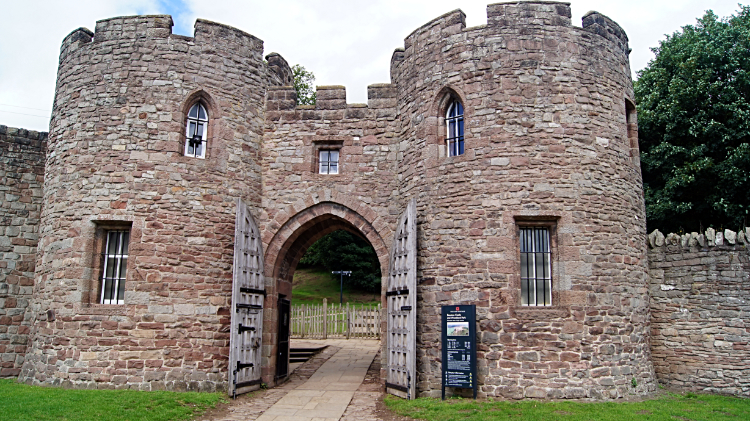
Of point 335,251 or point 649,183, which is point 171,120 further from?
point 335,251

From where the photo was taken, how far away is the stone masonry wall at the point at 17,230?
42.6 ft

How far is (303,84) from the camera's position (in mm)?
27500

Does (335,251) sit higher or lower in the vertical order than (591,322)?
higher

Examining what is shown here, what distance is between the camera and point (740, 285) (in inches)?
435

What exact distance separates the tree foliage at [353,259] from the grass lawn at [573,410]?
2651cm

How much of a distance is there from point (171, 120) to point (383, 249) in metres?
5.26

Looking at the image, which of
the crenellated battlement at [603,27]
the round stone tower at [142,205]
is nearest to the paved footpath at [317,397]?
the round stone tower at [142,205]

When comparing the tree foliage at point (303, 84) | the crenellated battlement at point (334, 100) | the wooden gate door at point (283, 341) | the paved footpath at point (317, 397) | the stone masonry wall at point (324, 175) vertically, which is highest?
the tree foliage at point (303, 84)

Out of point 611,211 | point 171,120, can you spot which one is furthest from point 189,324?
point 611,211

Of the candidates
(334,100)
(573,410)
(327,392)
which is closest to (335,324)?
(327,392)

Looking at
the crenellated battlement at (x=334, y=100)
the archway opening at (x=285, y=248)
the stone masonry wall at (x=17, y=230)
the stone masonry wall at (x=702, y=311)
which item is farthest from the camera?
the stone masonry wall at (x=17, y=230)

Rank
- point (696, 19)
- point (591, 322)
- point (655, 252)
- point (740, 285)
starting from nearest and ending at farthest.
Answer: point (591, 322), point (740, 285), point (655, 252), point (696, 19)

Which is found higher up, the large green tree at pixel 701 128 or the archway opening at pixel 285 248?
the large green tree at pixel 701 128

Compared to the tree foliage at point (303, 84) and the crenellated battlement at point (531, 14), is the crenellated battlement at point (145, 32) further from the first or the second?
the tree foliage at point (303, 84)
